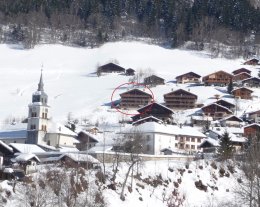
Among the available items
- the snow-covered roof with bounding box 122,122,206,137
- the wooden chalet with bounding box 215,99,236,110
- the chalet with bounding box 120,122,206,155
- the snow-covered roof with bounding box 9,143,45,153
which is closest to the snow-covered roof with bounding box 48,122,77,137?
the chalet with bounding box 120,122,206,155

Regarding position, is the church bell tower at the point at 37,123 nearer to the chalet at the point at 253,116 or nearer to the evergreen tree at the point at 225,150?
the evergreen tree at the point at 225,150

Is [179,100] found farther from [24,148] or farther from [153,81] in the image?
[24,148]

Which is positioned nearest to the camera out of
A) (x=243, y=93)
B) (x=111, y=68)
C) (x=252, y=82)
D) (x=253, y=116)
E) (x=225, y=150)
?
(x=225, y=150)

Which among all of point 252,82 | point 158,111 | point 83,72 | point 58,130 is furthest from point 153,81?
point 58,130

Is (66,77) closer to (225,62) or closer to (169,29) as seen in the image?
(225,62)

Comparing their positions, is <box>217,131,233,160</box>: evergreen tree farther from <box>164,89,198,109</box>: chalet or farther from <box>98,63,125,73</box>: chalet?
<box>98,63,125,73</box>: chalet

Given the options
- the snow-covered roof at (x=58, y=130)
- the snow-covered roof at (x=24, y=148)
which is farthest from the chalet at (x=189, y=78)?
the snow-covered roof at (x=24, y=148)
